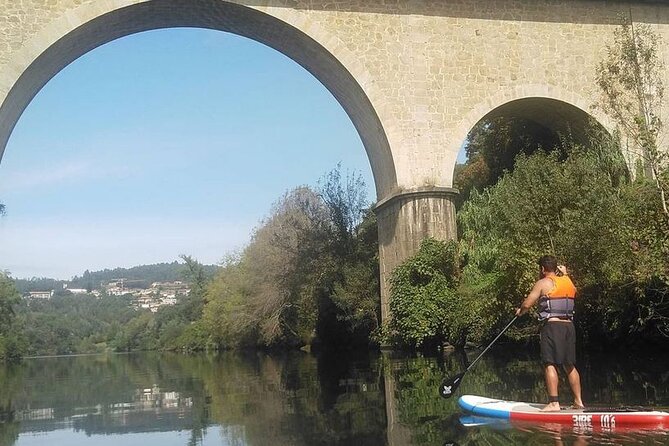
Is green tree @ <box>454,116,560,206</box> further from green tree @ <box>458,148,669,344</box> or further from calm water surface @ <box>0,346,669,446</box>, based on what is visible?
calm water surface @ <box>0,346,669,446</box>

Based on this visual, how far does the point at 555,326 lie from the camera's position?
20.1 feet

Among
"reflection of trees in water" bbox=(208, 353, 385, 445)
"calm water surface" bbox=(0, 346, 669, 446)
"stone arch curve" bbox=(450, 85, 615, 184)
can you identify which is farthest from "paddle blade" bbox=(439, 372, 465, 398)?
"stone arch curve" bbox=(450, 85, 615, 184)

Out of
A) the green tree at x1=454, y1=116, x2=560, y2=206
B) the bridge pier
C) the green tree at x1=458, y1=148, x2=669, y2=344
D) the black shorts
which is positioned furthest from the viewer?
the green tree at x1=454, y1=116, x2=560, y2=206

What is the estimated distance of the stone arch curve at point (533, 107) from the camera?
16969 mm

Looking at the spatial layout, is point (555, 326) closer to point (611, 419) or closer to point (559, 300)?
point (559, 300)

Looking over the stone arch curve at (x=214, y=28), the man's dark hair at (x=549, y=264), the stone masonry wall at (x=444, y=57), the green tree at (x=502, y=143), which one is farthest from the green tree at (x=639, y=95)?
the stone arch curve at (x=214, y=28)

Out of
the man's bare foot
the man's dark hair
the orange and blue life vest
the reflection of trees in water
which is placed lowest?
the reflection of trees in water

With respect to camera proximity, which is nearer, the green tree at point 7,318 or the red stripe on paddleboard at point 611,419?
the red stripe on paddleboard at point 611,419

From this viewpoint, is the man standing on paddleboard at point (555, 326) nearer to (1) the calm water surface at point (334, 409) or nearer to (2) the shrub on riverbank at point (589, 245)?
(1) the calm water surface at point (334, 409)

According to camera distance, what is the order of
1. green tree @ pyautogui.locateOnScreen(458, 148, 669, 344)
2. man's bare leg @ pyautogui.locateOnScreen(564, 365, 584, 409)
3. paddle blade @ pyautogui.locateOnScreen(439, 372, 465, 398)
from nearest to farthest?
man's bare leg @ pyautogui.locateOnScreen(564, 365, 584, 409)
paddle blade @ pyautogui.locateOnScreen(439, 372, 465, 398)
green tree @ pyautogui.locateOnScreen(458, 148, 669, 344)

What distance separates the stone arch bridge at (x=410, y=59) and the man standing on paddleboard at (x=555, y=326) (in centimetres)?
1019

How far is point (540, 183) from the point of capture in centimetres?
1202

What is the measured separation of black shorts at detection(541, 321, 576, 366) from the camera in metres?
6.07

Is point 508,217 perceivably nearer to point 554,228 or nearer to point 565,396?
point 554,228
